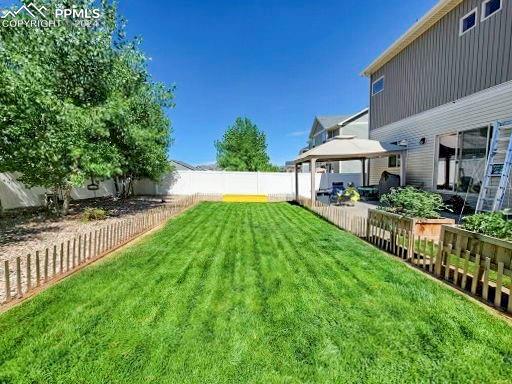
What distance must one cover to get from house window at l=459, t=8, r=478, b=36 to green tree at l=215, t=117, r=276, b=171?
33.5m

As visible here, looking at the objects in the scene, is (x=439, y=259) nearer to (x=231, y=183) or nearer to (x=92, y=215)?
(x=92, y=215)

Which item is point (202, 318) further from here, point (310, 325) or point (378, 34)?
point (378, 34)

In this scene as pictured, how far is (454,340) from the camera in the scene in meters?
2.90

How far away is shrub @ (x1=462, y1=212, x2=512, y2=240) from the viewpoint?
3.82 meters

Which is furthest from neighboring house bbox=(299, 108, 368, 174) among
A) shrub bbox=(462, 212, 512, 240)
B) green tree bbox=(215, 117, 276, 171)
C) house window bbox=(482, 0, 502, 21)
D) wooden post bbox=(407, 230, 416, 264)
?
shrub bbox=(462, 212, 512, 240)

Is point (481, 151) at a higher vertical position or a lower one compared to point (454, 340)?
higher

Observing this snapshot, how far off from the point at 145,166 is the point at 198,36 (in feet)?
40.6

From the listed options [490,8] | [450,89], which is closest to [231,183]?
[450,89]

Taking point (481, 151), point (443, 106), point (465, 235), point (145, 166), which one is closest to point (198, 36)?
point (145, 166)

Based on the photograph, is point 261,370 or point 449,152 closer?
point 261,370

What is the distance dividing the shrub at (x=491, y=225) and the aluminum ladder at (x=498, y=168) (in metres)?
2.78

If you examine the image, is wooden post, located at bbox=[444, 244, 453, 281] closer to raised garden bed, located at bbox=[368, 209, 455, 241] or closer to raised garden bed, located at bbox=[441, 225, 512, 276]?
raised garden bed, located at bbox=[441, 225, 512, 276]

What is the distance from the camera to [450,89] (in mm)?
10648

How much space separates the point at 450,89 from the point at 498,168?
4154mm
